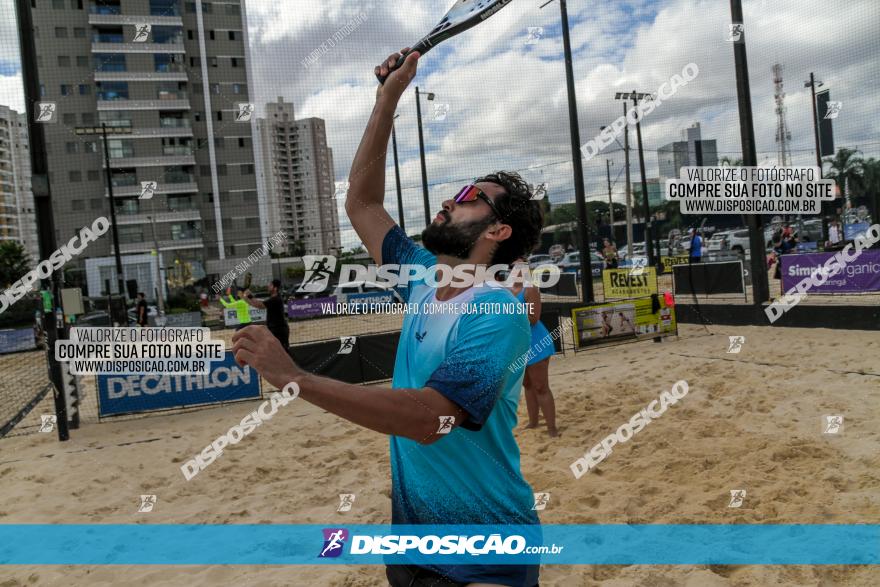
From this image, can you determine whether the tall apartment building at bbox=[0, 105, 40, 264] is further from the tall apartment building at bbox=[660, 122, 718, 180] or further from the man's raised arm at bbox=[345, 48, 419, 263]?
the man's raised arm at bbox=[345, 48, 419, 263]

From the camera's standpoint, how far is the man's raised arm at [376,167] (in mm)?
1940

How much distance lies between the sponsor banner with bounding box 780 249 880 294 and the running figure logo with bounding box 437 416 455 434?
498 inches

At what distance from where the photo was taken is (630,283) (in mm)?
16703

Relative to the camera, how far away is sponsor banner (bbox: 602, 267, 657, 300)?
16.1m

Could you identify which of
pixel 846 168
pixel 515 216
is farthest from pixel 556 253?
pixel 515 216

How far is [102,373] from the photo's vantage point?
795 cm

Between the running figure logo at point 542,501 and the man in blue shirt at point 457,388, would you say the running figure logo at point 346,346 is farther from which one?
the man in blue shirt at point 457,388

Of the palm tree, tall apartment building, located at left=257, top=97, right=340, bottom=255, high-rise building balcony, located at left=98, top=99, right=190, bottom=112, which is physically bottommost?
the palm tree

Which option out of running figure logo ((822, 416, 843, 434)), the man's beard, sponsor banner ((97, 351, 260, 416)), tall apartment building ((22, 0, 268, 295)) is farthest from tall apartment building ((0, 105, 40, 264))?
the man's beard

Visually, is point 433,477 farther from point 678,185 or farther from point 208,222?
point 208,222

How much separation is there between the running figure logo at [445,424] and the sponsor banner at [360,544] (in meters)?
2.36

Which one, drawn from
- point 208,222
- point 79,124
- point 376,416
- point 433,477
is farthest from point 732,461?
point 79,124

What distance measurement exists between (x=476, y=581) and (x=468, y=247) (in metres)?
0.82

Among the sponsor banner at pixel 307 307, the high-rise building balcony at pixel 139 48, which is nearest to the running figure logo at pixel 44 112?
the sponsor banner at pixel 307 307
